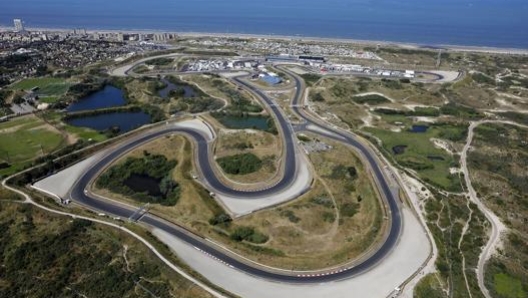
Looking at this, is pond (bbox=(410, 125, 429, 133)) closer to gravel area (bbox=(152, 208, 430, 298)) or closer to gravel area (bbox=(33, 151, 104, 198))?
gravel area (bbox=(152, 208, 430, 298))

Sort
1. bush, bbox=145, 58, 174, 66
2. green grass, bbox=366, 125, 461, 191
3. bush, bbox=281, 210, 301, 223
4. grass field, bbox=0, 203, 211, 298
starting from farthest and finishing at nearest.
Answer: bush, bbox=145, 58, 174, 66, green grass, bbox=366, 125, 461, 191, bush, bbox=281, 210, 301, 223, grass field, bbox=0, 203, 211, 298

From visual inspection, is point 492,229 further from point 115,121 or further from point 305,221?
point 115,121

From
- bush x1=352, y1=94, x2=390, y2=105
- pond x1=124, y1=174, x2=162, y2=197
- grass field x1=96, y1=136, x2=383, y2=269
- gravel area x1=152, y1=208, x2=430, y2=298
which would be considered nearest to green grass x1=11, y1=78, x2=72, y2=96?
pond x1=124, y1=174, x2=162, y2=197

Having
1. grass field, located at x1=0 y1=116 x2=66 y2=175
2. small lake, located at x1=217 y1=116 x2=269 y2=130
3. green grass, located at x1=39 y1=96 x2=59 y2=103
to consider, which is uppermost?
green grass, located at x1=39 y1=96 x2=59 y2=103

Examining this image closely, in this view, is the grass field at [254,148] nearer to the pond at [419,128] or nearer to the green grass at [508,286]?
the pond at [419,128]

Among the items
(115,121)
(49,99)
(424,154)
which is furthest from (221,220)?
(49,99)

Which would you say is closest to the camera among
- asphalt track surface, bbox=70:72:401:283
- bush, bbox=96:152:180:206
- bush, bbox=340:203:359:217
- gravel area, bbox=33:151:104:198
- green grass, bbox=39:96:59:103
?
asphalt track surface, bbox=70:72:401:283

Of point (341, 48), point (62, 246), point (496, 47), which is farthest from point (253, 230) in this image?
point (496, 47)
